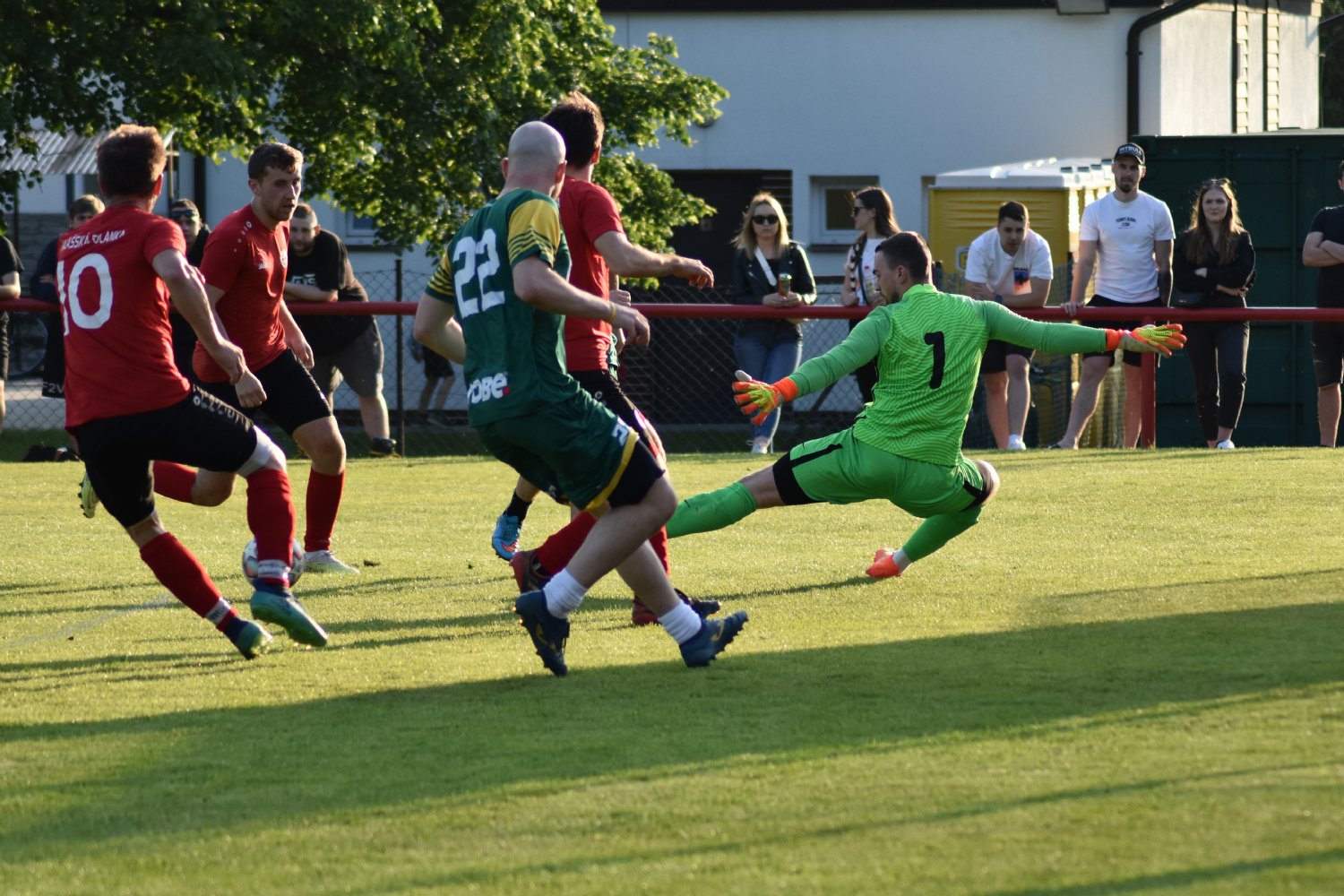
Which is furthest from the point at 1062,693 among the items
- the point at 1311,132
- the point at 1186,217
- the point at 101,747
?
the point at 1311,132

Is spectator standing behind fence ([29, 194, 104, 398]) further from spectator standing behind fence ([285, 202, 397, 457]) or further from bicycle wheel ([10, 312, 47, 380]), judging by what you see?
bicycle wheel ([10, 312, 47, 380])

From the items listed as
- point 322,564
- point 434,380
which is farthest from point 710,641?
point 434,380

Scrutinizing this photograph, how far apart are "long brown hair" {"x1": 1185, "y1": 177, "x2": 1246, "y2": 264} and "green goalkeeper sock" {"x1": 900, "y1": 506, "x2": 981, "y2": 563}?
22.0 feet

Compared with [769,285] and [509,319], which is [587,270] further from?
[769,285]

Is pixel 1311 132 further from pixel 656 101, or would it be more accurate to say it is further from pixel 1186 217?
pixel 656 101

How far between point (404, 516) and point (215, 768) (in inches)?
230

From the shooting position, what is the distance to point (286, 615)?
20.3ft

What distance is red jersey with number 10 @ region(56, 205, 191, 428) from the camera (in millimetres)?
5938

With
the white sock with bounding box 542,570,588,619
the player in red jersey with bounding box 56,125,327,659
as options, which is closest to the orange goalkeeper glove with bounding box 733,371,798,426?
the white sock with bounding box 542,570,588,619

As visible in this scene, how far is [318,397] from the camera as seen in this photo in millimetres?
7898

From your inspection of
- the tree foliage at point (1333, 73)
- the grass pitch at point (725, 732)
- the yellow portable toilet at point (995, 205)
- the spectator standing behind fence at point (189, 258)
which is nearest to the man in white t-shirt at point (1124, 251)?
the grass pitch at point (725, 732)

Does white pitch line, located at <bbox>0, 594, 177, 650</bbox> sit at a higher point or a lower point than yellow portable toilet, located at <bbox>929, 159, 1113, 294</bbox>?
lower

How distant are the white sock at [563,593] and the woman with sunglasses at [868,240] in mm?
6956

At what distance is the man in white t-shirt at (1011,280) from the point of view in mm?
13602
